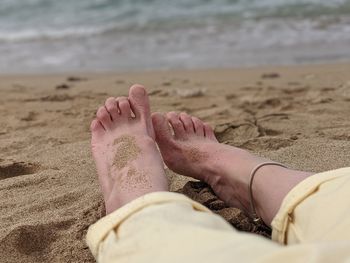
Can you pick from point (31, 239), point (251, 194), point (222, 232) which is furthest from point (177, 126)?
point (222, 232)

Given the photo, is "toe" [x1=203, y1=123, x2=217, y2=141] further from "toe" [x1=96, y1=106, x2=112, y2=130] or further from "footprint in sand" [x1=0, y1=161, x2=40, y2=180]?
"footprint in sand" [x1=0, y1=161, x2=40, y2=180]

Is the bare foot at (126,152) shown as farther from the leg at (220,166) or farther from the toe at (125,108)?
the leg at (220,166)

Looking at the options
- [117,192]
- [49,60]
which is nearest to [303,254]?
[117,192]

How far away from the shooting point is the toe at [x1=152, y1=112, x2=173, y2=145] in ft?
7.02

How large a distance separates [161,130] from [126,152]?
0.99 ft

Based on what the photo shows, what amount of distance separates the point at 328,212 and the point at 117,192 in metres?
0.61

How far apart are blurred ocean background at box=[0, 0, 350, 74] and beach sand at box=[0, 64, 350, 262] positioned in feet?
1.88

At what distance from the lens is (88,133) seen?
107 inches

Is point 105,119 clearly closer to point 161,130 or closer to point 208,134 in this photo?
point 161,130

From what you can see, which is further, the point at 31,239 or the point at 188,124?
the point at 188,124

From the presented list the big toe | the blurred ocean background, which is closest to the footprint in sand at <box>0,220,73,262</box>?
the big toe

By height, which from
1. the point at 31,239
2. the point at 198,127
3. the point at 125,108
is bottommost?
the point at 31,239

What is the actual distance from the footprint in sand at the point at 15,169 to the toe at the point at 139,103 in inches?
18.1

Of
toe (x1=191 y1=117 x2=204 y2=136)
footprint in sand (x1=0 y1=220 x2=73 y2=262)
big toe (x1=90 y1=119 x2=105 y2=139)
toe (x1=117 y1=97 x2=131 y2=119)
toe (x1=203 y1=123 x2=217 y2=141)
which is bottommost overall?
footprint in sand (x1=0 y1=220 x2=73 y2=262)
